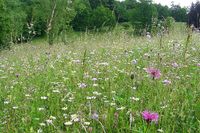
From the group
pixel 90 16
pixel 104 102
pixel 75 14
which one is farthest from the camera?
pixel 90 16

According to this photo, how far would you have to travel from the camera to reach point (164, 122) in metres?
2.70

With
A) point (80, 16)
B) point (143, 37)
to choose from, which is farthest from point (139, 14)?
point (143, 37)

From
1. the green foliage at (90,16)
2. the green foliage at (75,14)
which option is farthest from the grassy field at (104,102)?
the green foliage at (90,16)

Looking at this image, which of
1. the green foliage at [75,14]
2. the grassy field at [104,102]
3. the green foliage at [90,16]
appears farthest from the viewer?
the green foliage at [90,16]

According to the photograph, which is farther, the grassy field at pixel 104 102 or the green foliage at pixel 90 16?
the green foliage at pixel 90 16

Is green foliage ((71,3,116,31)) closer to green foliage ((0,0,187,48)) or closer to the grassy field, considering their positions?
green foliage ((0,0,187,48))

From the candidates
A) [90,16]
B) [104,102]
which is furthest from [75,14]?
[104,102]

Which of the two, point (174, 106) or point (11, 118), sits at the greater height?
point (174, 106)

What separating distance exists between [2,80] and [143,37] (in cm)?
547

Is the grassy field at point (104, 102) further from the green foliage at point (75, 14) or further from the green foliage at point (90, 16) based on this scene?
the green foliage at point (90, 16)

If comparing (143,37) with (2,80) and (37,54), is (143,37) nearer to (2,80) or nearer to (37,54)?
(37,54)

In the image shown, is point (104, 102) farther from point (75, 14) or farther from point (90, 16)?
point (90, 16)

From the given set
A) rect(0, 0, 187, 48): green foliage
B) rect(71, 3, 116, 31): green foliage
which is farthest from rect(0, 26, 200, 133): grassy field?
rect(71, 3, 116, 31): green foliage

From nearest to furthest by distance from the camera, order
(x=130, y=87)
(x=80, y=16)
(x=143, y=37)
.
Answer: (x=130, y=87), (x=143, y=37), (x=80, y=16)
